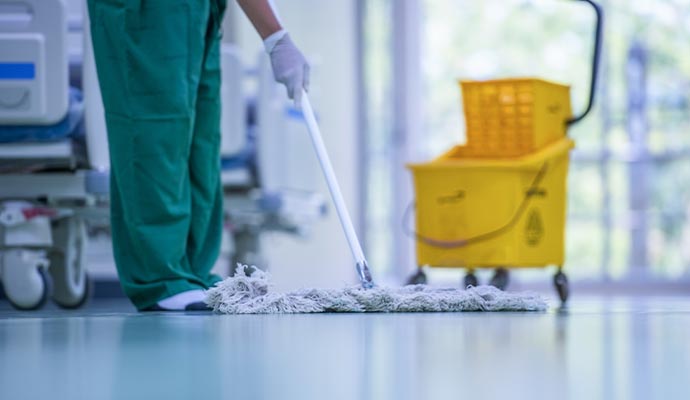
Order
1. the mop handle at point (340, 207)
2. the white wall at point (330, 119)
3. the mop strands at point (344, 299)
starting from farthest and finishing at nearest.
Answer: the white wall at point (330, 119)
the mop handle at point (340, 207)
the mop strands at point (344, 299)

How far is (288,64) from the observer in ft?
8.71

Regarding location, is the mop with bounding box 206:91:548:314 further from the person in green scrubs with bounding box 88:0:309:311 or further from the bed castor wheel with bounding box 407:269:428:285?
the bed castor wheel with bounding box 407:269:428:285

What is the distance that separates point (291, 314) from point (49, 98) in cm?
150

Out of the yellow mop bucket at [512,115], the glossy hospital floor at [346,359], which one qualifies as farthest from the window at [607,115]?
the glossy hospital floor at [346,359]

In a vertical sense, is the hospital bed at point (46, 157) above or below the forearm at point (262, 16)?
below

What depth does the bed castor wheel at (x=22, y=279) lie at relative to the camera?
3.47 m

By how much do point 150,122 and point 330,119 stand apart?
16.5 ft

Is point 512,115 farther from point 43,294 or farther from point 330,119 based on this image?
point 330,119

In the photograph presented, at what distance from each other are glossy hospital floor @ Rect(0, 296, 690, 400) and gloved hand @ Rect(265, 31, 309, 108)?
79cm

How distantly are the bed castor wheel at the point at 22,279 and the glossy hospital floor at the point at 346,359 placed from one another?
1.52 metres

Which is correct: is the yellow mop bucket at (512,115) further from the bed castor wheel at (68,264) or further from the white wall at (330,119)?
the white wall at (330,119)

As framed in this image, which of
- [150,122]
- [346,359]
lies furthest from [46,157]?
[346,359]

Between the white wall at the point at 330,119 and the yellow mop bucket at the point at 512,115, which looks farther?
the white wall at the point at 330,119

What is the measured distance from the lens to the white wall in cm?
722
